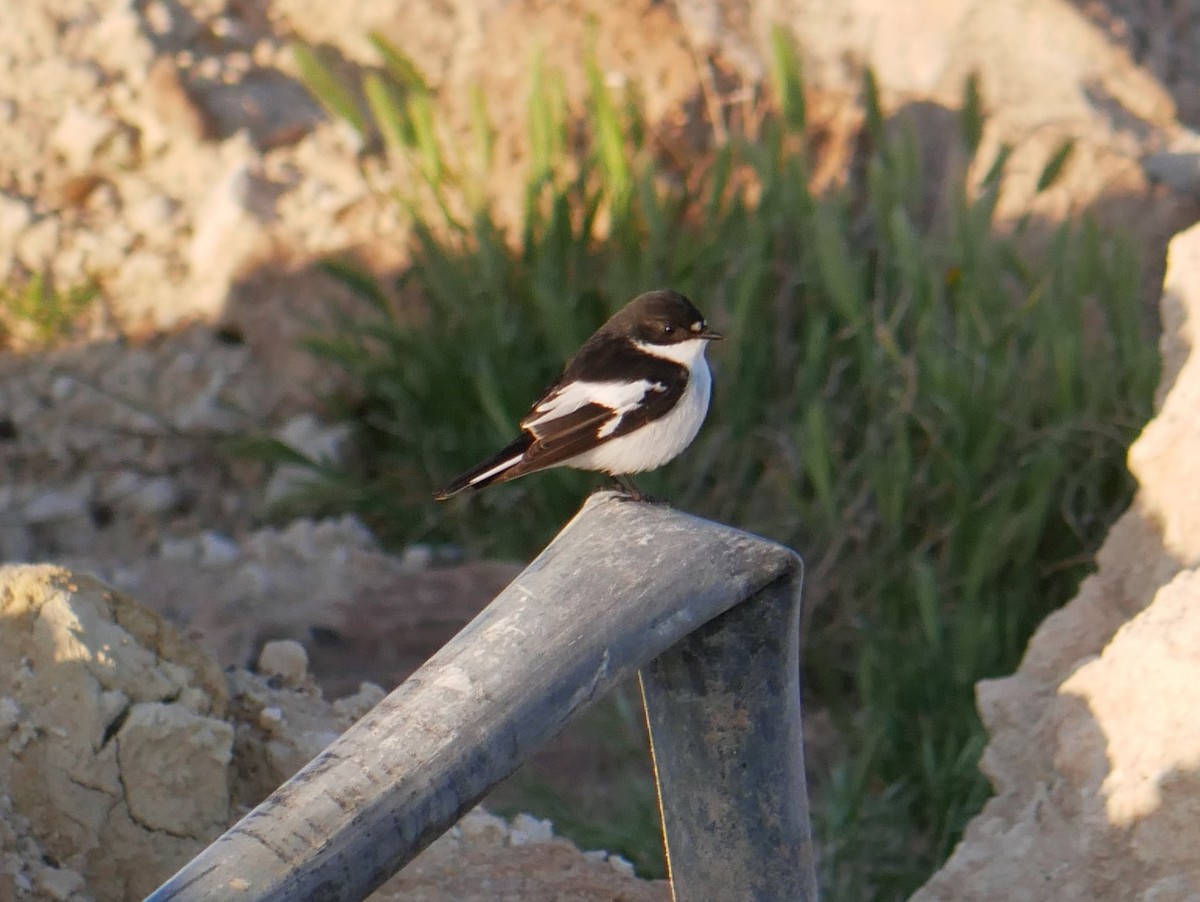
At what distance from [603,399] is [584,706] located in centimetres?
147

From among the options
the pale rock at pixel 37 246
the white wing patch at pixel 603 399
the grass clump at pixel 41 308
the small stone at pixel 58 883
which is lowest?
the grass clump at pixel 41 308

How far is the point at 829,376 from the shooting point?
4668mm

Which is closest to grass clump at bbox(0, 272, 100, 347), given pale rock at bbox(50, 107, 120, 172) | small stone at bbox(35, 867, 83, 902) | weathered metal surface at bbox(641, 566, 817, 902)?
pale rock at bbox(50, 107, 120, 172)

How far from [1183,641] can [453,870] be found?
113 centimetres

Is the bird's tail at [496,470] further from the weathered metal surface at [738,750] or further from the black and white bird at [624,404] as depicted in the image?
the weathered metal surface at [738,750]

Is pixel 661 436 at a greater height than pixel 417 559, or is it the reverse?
pixel 661 436

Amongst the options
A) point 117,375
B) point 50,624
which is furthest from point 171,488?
point 50,624

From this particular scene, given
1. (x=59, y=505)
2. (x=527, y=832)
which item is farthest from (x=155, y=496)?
(x=527, y=832)

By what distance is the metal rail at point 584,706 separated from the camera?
1.64 meters

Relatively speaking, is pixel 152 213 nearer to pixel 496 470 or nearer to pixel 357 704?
pixel 496 470

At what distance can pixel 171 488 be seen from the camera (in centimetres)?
493

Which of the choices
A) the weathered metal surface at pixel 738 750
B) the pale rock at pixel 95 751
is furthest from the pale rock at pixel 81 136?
the weathered metal surface at pixel 738 750

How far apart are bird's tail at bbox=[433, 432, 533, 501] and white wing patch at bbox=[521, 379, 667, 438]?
46 millimetres

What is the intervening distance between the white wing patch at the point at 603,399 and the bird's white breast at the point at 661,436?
4 centimetres
